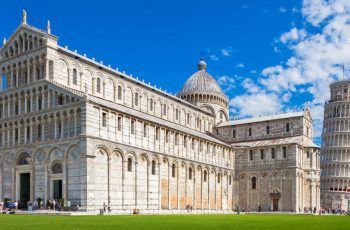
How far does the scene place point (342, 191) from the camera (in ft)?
354

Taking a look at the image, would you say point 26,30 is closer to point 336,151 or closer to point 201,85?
point 201,85

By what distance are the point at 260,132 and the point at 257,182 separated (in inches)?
351

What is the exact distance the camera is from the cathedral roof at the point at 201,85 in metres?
86.0

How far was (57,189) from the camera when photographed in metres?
48.6

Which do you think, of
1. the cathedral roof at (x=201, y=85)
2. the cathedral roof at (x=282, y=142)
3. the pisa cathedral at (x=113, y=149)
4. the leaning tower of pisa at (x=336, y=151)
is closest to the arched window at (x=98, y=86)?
the pisa cathedral at (x=113, y=149)

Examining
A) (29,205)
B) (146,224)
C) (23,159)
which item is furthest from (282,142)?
(146,224)

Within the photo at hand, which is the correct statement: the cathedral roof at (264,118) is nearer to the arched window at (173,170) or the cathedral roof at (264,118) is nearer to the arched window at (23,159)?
the arched window at (173,170)

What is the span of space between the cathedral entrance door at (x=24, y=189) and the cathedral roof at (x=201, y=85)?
39941 mm

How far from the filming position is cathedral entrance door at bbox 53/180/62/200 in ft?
159

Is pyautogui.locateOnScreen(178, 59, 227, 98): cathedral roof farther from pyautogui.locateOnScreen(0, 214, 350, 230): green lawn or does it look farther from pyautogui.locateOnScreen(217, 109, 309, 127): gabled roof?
pyautogui.locateOnScreen(0, 214, 350, 230): green lawn

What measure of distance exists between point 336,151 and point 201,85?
4178cm

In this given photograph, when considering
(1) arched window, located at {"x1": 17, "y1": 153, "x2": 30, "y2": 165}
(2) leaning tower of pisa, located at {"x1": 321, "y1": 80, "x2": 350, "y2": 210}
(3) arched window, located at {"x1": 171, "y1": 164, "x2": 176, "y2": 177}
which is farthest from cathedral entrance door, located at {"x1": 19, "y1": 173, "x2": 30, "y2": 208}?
(2) leaning tower of pisa, located at {"x1": 321, "y1": 80, "x2": 350, "y2": 210}

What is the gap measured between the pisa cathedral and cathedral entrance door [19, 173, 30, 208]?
0.35 ft

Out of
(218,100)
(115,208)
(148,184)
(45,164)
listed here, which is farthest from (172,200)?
(218,100)
